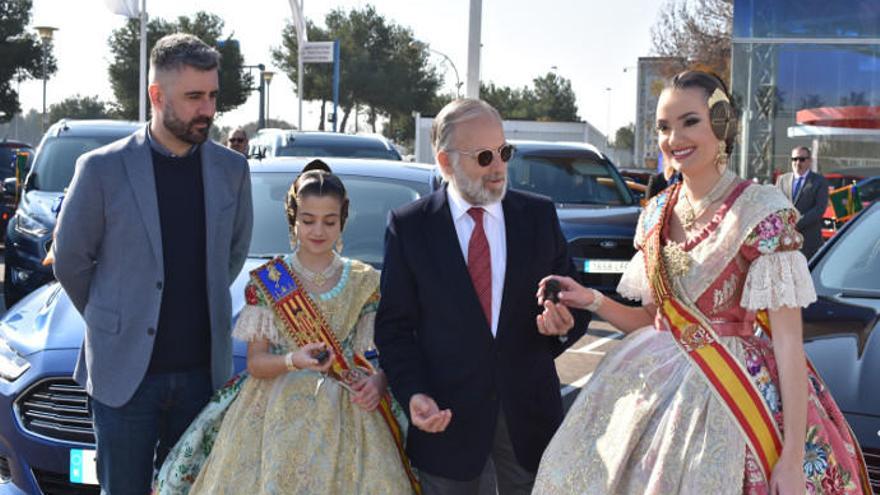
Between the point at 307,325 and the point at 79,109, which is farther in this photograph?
the point at 79,109

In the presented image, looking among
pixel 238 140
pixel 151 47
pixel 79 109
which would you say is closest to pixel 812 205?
pixel 238 140

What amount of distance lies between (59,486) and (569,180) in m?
8.15

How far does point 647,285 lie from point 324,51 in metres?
33.1

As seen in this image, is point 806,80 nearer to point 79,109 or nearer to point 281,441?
point 281,441

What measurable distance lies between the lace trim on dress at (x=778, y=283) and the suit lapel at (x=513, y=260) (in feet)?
2.20

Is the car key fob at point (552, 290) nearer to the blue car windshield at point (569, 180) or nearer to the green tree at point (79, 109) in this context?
the blue car windshield at point (569, 180)

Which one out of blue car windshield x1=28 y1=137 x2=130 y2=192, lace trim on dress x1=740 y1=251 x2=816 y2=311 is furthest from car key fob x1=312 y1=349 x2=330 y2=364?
blue car windshield x1=28 y1=137 x2=130 y2=192

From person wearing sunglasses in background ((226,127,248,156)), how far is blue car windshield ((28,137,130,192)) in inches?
51.5

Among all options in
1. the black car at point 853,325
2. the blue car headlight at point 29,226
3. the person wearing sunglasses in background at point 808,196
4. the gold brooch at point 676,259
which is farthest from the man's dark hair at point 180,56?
the person wearing sunglasses in background at point 808,196

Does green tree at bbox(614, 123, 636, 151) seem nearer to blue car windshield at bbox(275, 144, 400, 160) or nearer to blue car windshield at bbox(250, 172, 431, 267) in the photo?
blue car windshield at bbox(275, 144, 400, 160)

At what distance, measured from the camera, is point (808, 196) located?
12.6 m

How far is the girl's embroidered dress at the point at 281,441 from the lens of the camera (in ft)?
11.5

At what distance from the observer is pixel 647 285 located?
3219 millimetres

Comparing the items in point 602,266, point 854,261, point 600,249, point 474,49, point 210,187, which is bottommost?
point 602,266
